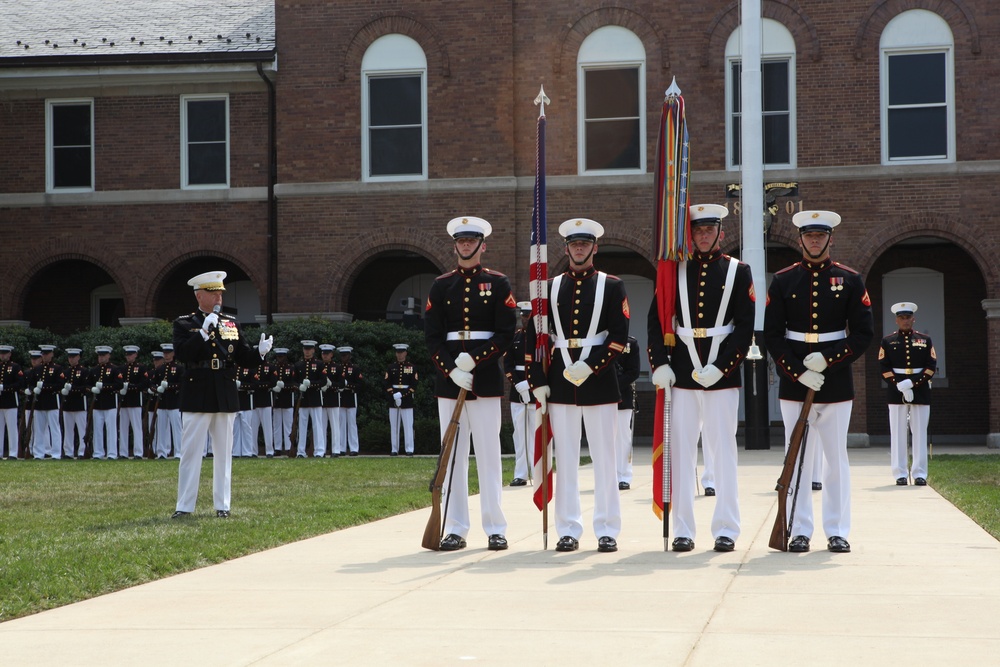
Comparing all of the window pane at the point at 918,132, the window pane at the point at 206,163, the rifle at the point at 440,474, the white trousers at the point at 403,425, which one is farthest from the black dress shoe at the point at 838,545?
the window pane at the point at 206,163

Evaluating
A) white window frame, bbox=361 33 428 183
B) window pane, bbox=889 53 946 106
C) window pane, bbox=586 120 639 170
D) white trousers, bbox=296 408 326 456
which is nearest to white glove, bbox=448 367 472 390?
white trousers, bbox=296 408 326 456

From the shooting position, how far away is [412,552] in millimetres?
8664

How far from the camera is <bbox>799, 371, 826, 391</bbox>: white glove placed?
834cm

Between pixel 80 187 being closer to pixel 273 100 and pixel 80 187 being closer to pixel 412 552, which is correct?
pixel 273 100

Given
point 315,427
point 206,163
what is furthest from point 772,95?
point 206,163

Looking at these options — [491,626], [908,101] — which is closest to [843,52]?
[908,101]

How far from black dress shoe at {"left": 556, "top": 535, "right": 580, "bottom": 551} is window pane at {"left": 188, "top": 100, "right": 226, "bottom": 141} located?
20.5 metres

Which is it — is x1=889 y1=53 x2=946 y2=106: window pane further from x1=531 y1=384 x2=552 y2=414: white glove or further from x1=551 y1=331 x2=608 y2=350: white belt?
x1=531 y1=384 x2=552 y2=414: white glove

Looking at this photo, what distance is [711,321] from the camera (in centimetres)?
845

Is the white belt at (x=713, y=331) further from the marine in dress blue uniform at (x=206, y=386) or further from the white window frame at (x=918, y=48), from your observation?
the white window frame at (x=918, y=48)

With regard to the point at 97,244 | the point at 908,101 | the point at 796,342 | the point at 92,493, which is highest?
the point at 908,101

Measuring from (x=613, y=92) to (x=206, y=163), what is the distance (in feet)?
27.7

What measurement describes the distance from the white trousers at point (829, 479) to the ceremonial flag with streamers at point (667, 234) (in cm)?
86

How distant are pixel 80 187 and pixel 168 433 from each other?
6.63 m
